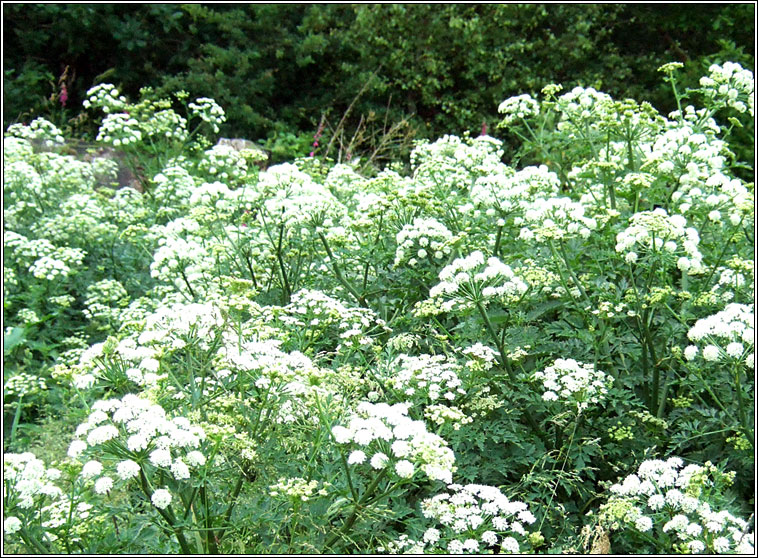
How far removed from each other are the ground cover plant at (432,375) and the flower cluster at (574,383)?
0.6 inches

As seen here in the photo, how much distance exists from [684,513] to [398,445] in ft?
3.95

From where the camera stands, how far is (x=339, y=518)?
10.3 ft

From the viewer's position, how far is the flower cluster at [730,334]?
2.88 meters

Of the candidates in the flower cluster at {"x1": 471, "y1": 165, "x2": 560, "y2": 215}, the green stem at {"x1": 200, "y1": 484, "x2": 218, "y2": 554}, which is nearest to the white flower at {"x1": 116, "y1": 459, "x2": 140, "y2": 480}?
the green stem at {"x1": 200, "y1": 484, "x2": 218, "y2": 554}

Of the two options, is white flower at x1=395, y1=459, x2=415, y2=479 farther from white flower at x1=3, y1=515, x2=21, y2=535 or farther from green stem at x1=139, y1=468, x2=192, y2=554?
white flower at x1=3, y1=515, x2=21, y2=535

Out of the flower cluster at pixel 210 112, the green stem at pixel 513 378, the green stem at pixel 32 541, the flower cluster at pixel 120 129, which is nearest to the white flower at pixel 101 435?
the green stem at pixel 32 541

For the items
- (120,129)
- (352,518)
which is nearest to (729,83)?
(352,518)

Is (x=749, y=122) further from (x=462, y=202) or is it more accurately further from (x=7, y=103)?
(x=7, y=103)

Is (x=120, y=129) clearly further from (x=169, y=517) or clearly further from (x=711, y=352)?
(x=711, y=352)

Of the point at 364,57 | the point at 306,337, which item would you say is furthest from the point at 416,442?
the point at 364,57

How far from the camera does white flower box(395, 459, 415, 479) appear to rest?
7.70ft

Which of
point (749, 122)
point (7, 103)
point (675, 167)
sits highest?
point (675, 167)

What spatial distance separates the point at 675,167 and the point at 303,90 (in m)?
10.4

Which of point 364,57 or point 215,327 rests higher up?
point 215,327
